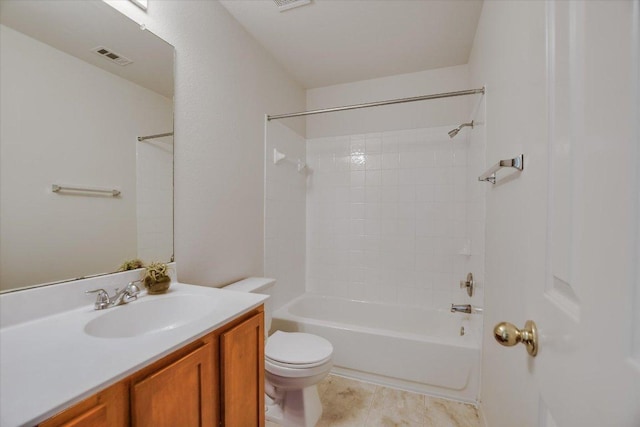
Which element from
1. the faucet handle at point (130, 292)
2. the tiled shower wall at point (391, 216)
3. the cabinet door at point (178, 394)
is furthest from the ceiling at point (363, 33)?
the cabinet door at point (178, 394)

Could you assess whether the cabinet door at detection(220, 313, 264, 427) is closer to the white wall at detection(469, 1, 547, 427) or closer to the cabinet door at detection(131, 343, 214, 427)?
the cabinet door at detection(131, 343, 214, 427)

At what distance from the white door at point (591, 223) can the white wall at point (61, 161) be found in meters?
1.41

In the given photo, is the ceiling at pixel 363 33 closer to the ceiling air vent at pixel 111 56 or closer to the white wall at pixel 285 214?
the white wall at pixel 285 214

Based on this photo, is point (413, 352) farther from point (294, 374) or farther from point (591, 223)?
point (591, 223)

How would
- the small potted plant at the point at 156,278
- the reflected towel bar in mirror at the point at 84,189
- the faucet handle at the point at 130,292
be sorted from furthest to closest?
the small potted plant at the point at 156,278, the faucet handle at the point at 130,292, the reflected towel bar in mirror at the point at 84,189

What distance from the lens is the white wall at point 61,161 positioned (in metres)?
0.86

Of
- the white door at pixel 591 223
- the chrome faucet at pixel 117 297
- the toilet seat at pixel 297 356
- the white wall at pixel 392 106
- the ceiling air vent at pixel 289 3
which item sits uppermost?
the ceiling air vent at pixel 289 3

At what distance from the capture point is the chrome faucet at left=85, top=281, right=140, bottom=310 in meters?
1.01

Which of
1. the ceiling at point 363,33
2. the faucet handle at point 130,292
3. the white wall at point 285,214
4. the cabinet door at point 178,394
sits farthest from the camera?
the white wall at point 285,214

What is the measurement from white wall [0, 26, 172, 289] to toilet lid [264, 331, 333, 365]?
0.90 meters

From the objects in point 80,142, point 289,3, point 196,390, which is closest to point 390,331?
point 196,390

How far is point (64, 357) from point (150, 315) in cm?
45

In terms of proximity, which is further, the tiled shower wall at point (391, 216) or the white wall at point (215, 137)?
the tiled shower wall at point (391, 216)

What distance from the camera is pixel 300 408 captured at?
5.00ft
